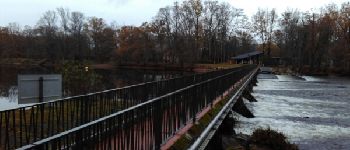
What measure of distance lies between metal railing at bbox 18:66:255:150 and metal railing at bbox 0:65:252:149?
2.13m


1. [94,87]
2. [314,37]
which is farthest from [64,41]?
[94,87]

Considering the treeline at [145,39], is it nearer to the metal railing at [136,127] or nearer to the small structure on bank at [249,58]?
the small structure on bank at [249,58]

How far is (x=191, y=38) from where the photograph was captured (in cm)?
10569

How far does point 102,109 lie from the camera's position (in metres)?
13.4

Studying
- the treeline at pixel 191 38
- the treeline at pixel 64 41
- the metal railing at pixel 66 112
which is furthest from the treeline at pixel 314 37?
the metal railing at pixel 66 112

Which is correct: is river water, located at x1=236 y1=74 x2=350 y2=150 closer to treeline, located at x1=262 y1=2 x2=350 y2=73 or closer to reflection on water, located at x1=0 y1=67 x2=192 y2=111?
reflection on water, located at x1=0 y1=67 x2=192 y2=111

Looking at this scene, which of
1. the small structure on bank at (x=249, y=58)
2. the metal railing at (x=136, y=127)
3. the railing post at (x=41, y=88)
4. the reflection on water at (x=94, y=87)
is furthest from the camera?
the small structure on bank at (x=249, y=58)

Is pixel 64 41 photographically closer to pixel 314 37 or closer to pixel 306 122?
pixel 314 37

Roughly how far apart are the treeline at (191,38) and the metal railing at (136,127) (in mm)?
86107

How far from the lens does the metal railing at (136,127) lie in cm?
464

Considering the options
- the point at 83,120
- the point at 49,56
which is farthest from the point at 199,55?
the point at 83,120

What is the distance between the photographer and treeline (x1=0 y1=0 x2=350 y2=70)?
332 ft

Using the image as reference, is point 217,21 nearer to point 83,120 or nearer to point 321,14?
point 321,14

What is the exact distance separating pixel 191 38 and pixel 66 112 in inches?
3687
